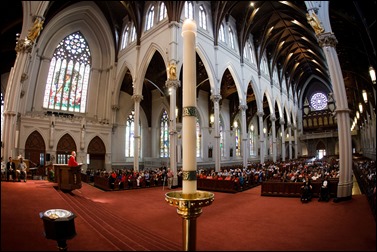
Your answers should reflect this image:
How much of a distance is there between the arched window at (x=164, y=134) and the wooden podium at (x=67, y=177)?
1696cm

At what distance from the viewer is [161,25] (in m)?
15.3

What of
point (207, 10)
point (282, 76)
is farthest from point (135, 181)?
point (282, 76)

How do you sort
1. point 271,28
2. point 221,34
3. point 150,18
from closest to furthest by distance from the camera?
1. point 271,28
2. point 150,18
3. point 221,34

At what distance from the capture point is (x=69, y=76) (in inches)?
719

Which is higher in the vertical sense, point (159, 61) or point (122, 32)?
point (122, 32)

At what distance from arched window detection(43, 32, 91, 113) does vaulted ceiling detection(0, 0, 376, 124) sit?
3133 millimetres

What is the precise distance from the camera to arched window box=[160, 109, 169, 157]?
23484 mm

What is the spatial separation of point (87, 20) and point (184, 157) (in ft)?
65.6

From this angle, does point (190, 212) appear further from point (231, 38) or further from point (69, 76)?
point (69, 76)

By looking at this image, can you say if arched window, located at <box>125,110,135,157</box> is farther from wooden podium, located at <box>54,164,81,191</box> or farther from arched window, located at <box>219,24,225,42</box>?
wooden podium, located at <box>54,164,81,191</box>

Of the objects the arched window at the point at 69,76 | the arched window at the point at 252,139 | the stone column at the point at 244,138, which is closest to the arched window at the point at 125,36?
the arched window at the point at 69,76

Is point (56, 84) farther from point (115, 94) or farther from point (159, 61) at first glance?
point (159, 61)

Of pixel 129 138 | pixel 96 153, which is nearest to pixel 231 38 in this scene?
pixel 129 138

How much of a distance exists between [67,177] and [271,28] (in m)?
14.9
